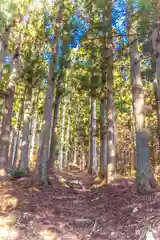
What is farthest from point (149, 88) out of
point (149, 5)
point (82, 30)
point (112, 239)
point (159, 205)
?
point (112, 239)

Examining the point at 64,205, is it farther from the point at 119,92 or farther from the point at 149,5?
the point at 119,92

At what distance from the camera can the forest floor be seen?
12.0ft

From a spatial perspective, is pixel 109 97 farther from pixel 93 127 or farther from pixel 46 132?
pixel 93 127

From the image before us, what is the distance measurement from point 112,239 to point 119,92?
41.7 ft

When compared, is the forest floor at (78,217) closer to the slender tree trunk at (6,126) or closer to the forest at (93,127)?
the forest at (93,127)

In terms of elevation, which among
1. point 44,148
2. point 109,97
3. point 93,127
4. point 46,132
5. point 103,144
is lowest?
point 44,148

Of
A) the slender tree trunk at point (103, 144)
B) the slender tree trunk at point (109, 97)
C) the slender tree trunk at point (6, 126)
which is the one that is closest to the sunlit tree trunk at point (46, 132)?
the slender tree trunk at point (6, 126)

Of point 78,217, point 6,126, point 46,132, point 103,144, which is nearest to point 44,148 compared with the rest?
point 46,132

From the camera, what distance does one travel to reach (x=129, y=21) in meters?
6.75

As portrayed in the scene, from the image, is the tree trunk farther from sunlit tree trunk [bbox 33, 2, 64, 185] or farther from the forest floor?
the forest floor

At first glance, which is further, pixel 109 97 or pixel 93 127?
pixel 93 127

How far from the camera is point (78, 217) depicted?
496cm

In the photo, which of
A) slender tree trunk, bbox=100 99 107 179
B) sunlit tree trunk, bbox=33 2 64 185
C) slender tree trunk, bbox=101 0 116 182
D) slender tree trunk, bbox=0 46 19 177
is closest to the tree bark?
slender tree trunk, bbox=100 99 107 179

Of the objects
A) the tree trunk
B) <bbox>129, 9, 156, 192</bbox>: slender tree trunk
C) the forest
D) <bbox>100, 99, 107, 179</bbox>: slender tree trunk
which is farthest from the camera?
<bbox>100, 99, 107, 179</bbox>: slender tree trunk
